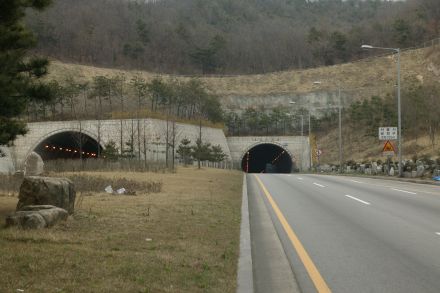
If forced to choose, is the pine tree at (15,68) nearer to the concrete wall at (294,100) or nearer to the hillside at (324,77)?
the hillside at (324,77)

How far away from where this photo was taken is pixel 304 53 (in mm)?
127875

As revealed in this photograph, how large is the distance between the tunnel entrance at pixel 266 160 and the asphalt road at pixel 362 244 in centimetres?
6381

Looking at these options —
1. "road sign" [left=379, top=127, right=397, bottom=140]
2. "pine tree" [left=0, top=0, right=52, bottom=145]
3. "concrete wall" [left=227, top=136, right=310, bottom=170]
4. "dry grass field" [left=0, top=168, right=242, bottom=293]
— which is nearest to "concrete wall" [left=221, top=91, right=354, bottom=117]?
"concrete wall" [left=227, top=136, right=310, bottom=170]

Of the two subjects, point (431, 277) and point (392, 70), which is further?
point (392, 70)

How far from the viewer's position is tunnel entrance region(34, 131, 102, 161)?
62.4 meters

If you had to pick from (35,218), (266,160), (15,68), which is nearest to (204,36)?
(266,160)

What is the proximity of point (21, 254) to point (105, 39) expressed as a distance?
11649cm

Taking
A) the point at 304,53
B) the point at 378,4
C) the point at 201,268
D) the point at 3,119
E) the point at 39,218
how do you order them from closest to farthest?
the point at 201,268
the point at 39,218
the point at 3,119
the point at 304,53
the point at 378,4

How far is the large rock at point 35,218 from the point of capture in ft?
31.5

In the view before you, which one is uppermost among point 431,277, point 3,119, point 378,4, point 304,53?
point 378,4

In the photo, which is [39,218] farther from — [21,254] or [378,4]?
[378,4]

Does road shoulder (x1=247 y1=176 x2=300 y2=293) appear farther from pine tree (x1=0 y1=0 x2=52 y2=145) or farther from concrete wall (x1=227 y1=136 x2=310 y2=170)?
concrete wall (x1=227 y1=136 x2=310 y2=170)

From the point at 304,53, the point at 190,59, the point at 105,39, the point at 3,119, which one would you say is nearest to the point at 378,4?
the point at 304,53

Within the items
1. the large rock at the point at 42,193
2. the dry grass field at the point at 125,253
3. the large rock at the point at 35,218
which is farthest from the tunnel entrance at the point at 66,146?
the large rock at the point at 35,218
